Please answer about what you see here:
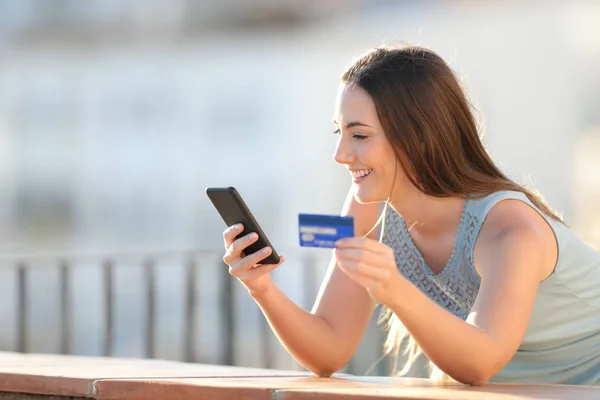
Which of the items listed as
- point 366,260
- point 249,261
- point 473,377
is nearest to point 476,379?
point 473,377

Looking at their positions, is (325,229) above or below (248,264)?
above

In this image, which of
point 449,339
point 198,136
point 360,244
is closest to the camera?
point 360,244

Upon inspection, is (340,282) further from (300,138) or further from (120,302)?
(120,302)

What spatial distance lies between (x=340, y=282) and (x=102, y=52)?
821 centimetres

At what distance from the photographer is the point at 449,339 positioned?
230cm

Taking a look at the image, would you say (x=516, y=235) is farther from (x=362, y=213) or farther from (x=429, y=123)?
(x=362, y=213)

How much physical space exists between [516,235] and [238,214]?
1.99 feet

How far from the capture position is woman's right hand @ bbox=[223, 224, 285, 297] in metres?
2.49

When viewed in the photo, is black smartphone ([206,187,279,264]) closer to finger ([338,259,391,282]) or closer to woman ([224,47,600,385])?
woman ([224,47,600,385])

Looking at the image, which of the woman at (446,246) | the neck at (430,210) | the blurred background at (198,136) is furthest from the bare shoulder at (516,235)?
the blurred background at (198,136)

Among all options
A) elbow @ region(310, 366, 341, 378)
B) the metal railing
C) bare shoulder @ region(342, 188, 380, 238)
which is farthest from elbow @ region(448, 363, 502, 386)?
the metal railing

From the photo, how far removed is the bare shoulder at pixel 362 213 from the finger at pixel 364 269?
36.6 inches

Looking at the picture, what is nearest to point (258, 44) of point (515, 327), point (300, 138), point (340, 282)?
point (300, 138)

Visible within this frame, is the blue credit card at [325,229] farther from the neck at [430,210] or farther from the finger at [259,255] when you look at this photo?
the neck at [430,210]
